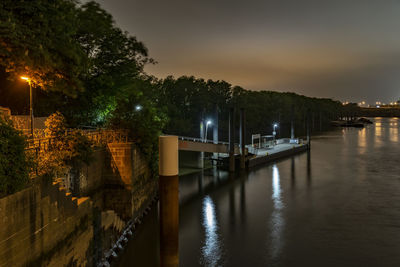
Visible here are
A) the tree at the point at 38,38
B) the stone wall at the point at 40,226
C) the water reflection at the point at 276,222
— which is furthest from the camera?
the water reflection at the point at 276,222

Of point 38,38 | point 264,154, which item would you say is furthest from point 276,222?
point 264,154

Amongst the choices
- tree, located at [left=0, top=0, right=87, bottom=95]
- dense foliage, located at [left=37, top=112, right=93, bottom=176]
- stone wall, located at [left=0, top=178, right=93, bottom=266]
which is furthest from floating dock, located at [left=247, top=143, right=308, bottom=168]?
tree, located at [left=0, top=0, right=87, bottom=95]

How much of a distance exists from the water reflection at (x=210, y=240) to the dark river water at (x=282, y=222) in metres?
0.03

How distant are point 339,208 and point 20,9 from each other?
21.7m

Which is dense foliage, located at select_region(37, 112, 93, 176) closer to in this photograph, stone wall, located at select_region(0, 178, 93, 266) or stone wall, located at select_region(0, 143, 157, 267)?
stone wall, located at select_region(0, 143, 157, 267)

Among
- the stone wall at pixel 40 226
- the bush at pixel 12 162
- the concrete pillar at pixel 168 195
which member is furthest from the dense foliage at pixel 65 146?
the concrete pillar at pixel 168 195

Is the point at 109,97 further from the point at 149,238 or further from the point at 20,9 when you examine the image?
the point at 20,9

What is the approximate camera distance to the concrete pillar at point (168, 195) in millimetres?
6438

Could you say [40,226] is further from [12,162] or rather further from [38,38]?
[38,38]

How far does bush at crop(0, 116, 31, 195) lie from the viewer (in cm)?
744

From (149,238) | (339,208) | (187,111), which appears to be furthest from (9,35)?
(187,111)

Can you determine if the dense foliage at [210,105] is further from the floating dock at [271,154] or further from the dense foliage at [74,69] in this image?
the dense foliage at [74,69]

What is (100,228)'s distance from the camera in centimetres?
1302

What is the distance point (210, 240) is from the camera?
1695 cm
